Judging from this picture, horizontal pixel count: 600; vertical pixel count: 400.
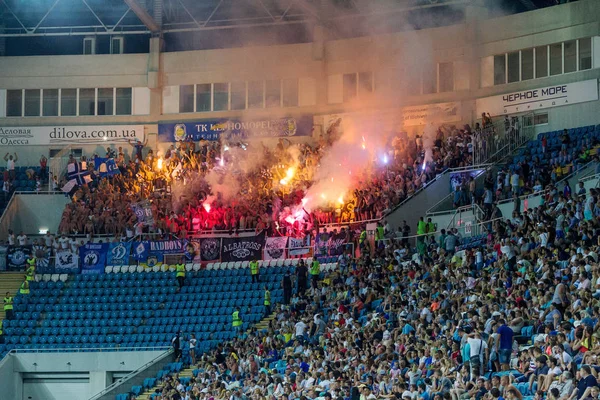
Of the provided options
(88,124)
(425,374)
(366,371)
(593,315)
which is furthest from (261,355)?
(88,124)

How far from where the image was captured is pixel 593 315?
802 inches

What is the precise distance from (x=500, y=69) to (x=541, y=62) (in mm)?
1779

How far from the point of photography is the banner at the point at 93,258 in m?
40.4

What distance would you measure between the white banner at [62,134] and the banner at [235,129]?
1678 millimetres

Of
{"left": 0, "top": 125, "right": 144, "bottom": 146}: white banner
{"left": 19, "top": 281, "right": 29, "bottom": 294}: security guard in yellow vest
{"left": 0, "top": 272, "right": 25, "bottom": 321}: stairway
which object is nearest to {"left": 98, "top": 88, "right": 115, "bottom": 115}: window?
{"left": 0, "top": 125, "right": 144, "bottom": 146}: white banner

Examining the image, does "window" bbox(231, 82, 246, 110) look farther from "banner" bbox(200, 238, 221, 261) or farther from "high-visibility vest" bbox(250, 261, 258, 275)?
"high-visibility vest" bbox(250, 261, 258, 275)

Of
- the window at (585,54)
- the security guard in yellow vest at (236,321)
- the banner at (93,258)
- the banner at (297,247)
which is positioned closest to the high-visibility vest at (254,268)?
the banner at (297,247)

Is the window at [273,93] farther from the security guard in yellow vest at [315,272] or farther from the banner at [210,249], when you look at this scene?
the security guard in yellow vest at [315,272]

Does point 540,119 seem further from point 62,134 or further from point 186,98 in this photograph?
point 62,134

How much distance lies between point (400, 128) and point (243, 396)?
18203 mm

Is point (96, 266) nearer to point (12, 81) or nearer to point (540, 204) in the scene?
point (12, 81)

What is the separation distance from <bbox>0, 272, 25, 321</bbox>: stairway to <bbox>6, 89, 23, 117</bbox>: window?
954 cm

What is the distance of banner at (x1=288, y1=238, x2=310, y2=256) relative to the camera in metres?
38.3

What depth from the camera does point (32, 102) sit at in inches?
1887
